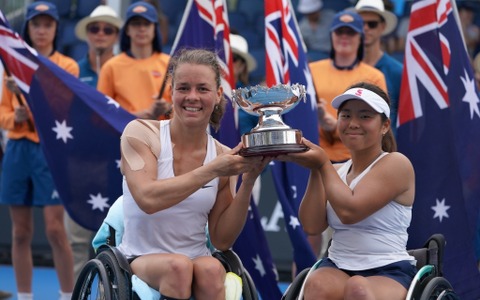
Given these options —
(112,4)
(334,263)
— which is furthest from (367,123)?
(112,4)

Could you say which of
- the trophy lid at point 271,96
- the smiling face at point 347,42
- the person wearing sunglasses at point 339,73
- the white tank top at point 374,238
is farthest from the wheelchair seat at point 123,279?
the smiling face at point 347,42

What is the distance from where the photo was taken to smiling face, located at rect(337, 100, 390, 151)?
16.0 ft

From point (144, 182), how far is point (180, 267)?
0.37 m

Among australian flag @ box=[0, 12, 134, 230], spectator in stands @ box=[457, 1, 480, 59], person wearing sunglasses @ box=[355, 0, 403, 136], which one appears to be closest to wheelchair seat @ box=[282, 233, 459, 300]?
australian flag @ box=[0, 12, 134, 230]

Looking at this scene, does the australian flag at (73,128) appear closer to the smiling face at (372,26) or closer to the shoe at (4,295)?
the shoe at (4,295)

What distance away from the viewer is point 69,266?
753 cm

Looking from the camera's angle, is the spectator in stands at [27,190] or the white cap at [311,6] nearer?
the spectator in stands at [27,190]

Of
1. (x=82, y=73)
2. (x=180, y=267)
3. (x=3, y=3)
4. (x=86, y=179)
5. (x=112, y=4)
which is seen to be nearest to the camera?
(x=180, y=267)

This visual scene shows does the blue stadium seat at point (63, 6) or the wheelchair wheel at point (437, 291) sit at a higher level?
the blue stadium seat at point (63, 6)

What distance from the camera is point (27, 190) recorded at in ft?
25.0

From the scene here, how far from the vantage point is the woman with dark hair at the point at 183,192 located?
4.69 meters

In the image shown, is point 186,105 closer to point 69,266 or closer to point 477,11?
point 69,266

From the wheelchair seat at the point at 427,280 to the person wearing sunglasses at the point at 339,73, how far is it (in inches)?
85.8

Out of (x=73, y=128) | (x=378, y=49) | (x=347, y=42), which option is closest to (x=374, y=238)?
(x=73, y=128)
